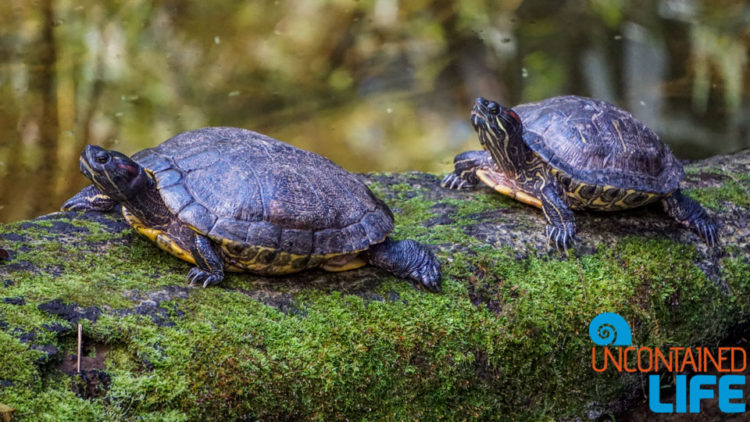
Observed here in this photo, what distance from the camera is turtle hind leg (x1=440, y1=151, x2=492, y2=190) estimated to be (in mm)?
5645

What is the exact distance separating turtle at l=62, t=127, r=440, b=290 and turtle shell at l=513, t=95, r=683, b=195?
1.59 meters

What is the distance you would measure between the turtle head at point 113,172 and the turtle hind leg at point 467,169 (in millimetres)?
2970

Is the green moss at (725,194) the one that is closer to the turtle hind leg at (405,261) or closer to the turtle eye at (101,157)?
the turtle hind leg at (405,261)

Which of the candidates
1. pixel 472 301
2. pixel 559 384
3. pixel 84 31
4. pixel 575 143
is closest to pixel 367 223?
pixel 472 301

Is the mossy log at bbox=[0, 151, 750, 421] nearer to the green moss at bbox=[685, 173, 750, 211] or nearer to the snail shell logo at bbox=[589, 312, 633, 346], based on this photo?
the snail shell logo at bbox=[589, 312, 633, 346]

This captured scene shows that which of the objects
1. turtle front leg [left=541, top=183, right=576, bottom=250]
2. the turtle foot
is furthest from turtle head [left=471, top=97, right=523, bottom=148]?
the turtle foot

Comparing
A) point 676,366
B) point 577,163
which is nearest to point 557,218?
point 577,163

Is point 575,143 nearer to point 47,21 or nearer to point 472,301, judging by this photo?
point 472,301

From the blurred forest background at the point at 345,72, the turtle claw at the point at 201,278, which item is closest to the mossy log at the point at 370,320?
the turtle claw at the point at 201,278

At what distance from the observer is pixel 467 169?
226 inches

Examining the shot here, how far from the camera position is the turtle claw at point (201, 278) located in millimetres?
3715

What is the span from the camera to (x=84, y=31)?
9.94m

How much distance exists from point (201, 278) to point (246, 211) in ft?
1.61

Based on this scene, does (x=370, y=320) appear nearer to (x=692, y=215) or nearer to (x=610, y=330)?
(x=610, y=330)
